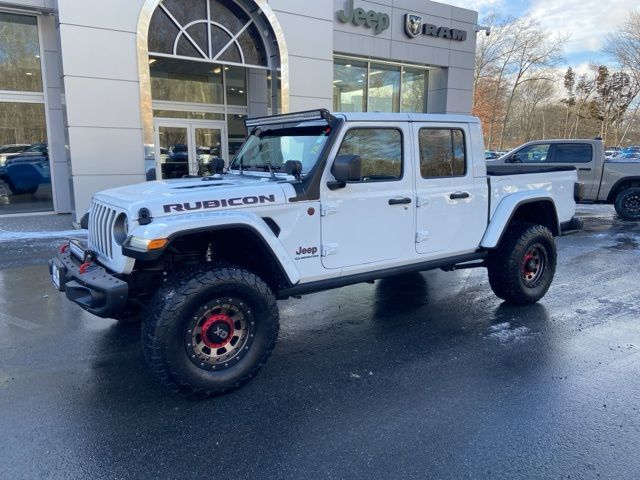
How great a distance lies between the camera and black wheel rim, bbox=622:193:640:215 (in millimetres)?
12156

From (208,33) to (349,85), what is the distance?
18.9 feet

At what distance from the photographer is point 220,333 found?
11.2 feet

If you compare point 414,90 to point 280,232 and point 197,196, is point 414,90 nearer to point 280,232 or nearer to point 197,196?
point 280,232

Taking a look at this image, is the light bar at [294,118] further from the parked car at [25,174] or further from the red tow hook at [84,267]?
the parked car at [25,174]

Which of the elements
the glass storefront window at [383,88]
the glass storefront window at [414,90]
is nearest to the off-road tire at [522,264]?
the glass storefront window at [383,88]

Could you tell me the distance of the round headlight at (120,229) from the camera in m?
3.48

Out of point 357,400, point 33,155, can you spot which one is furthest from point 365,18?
point 357,400

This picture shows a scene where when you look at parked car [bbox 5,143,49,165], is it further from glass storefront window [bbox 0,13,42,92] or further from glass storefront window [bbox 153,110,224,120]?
glass storefront window [bbox 153,110,224,120]

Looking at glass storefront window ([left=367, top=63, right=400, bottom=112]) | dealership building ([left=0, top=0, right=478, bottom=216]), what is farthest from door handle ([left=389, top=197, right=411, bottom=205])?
glass storefront window ([left=367, top=63, right=400, bottom=112])

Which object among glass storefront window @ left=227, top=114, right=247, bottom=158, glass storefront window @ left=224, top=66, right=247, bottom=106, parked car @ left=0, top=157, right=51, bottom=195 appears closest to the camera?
parked car @ left=0, top=157, right=51, bottom=195

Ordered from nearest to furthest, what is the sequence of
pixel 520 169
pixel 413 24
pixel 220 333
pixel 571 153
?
pixel 220 333 → pixel 520 169 → pixel 571 153 → pixel 413 24

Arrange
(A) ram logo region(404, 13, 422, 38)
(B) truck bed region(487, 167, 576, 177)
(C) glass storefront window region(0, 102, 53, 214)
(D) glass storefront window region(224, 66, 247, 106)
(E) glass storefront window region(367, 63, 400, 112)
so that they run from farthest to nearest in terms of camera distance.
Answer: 1. (E) glass storefront window region(367, 63, 400, 112)
2. (A) ram logo region(404, 13, 422, 38)
3. (D) glass storefront window region(224, 66, 247, 106)
4. (C) glass storefront window region(0, 102, 53, 214)
5. (B) truck bed region(487, 167, 576, 177)

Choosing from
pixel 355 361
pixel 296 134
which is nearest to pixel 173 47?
pixel 296 134

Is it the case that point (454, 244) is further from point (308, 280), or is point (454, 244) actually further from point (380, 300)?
point (308, 280)
